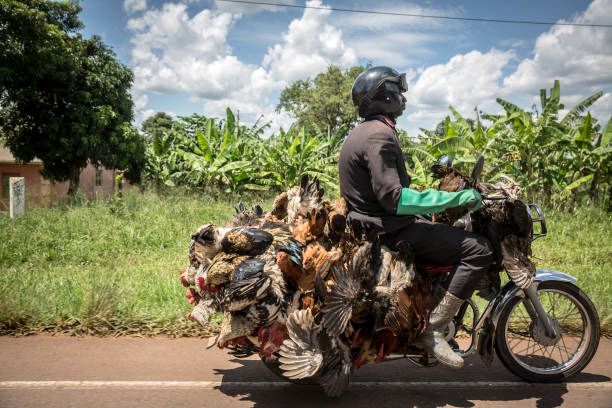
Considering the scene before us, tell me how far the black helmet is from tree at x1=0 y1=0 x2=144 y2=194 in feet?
55.8

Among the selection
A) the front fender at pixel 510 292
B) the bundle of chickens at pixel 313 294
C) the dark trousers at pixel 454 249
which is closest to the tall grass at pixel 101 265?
A: the bundle of chickens at pixel 313 294

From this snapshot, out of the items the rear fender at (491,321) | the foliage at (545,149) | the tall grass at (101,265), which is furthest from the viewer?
the foliage at (545,149)

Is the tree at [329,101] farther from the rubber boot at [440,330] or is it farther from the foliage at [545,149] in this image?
the rubber boot at [440,330]

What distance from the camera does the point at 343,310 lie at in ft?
10.3

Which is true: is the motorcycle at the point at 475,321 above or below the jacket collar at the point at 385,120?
below

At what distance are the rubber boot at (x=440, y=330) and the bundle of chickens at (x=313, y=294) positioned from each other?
0.21 feet

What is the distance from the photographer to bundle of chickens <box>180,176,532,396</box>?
10.2 feet

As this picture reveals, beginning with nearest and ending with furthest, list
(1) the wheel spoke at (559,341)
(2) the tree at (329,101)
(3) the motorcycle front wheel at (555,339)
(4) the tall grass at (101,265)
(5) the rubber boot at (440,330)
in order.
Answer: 1. (5) the rubber boot at (440,330)
2. (3) the motorcycle front wheel at (555,339)
3. (1) the wheel spoke at (559,341)
4. (4) the tall grass at (101,265)
5. (2) the tree at (329,101)

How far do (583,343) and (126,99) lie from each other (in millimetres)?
19175

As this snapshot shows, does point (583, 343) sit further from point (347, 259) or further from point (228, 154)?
point (228, 154)

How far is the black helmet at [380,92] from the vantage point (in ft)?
11.5

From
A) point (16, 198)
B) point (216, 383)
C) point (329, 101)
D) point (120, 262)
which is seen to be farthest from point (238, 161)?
point (329, 101)

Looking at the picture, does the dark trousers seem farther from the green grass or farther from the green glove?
the green grass

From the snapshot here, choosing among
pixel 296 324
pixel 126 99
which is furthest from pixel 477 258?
pixel 126 99
